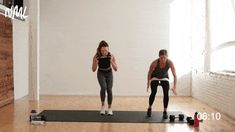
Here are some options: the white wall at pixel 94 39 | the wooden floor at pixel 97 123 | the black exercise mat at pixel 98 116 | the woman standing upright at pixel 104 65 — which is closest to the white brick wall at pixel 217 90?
the wooden floor at pixel 97 123

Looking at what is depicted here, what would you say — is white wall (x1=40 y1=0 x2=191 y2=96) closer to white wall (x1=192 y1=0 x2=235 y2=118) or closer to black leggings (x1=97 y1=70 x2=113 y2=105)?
white wall (x1=192 y1=0 x2=235 y2=118)

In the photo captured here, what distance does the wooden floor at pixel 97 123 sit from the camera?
504cm

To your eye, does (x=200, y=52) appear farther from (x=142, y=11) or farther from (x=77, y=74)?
(x=77, y=74)

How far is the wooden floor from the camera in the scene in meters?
Result: 5.04

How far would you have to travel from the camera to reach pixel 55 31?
9.55 m

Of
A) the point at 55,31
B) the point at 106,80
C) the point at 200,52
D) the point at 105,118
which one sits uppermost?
the point at 55,31

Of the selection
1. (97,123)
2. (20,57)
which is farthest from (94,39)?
(97,123)

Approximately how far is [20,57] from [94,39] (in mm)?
2003

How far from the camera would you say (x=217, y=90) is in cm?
698

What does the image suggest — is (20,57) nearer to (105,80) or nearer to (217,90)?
(105,80)

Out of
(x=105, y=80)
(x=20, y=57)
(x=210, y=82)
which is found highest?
(x=20, y=57)

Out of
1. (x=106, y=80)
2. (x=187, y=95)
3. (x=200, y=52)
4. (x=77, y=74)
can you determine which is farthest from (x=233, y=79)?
(x=77, y=74)

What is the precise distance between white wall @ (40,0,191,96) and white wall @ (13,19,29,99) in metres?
0.62

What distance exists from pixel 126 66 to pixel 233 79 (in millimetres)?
3918
